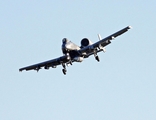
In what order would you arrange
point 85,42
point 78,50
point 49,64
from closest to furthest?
point 78,50
point 85,42
point 49,64

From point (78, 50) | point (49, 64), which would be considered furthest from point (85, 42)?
point (49, 64)

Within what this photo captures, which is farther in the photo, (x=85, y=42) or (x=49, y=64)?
(x=49, y=64)

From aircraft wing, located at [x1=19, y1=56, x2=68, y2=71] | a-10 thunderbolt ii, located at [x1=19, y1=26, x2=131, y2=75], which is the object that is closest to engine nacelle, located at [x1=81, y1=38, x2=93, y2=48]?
a-10 thunderbolt ii, located at [x1=19, y1=26, x2=131, y2=75]

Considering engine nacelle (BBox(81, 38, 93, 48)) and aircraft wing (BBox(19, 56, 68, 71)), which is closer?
aircraft wing (BBox(19, 56, 68, 71))

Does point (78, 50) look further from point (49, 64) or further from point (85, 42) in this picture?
point (49, 64)

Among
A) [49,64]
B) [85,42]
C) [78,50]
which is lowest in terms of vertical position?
[78,50]

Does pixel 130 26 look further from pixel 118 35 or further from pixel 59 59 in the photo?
pixel 59 59

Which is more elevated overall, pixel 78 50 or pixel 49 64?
pixel 49 64

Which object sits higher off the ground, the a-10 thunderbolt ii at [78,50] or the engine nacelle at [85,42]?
the engine nacelle at [85,42]

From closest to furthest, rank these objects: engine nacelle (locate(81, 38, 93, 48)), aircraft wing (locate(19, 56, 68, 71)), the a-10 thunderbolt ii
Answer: the a-10 thunderbolt ii
aircraft wing (locate(19, 56, 68, 71))
engine nacelle (locate(81, 38, 93, 48))

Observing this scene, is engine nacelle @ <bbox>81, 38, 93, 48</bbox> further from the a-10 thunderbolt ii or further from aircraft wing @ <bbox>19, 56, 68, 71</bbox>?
aircraft wing @ <bbox>19, 56, 68, 71</bbox>

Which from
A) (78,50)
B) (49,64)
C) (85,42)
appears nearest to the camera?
(78,50)

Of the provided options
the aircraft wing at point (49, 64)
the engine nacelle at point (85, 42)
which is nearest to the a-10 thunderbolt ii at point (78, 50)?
the aircraft wing at point (49, 64)

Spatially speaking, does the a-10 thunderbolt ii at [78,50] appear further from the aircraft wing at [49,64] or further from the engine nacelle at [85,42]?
the engine nacelle at [85,42]
